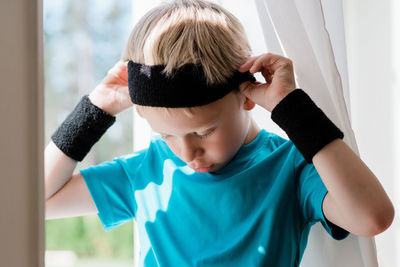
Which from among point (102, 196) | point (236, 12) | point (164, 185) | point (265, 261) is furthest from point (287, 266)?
point (236, 12)

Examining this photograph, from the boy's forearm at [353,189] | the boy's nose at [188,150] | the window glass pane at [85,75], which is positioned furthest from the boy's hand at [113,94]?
the window glass pane at [85,75]

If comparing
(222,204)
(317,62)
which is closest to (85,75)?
(222,204)

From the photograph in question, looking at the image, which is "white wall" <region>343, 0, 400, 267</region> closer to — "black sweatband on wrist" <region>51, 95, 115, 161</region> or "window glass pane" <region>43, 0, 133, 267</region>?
"black sweatband on wrist" <region>51, 95, 115, 161</region>

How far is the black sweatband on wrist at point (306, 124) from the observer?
83cm

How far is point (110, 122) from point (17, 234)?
0.64 m

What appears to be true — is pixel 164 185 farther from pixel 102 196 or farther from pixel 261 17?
pixel 261 17

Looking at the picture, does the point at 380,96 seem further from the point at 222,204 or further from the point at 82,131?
the point at 82,131

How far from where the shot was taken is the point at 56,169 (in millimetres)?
1085

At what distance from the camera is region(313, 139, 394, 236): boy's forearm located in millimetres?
809

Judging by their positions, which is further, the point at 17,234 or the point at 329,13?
the point at 329,13

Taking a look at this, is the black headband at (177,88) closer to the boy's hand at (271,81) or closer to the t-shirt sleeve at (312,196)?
the boy's hand at (271,81)

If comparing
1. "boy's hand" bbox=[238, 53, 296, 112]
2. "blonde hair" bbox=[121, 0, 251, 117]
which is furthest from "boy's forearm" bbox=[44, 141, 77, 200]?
"boy's hand" bbox=[238, 53, 296, 112]

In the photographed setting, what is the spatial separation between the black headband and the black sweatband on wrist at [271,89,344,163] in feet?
0.44

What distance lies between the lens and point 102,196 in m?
1.11
